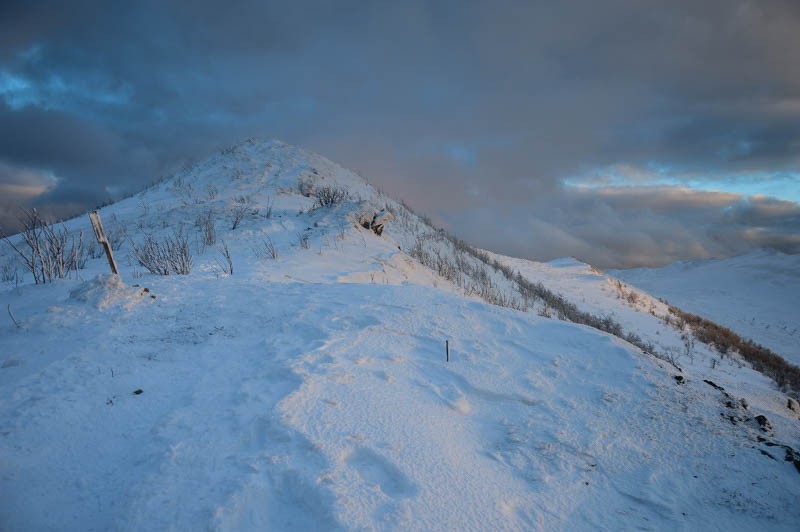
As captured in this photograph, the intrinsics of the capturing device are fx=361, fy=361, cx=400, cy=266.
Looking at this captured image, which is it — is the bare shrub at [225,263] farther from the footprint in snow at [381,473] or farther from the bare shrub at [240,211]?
the footprint in snow at [381,473]

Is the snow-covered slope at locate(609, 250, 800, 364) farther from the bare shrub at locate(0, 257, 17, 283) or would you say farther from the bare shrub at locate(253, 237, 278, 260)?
the bare shrub at locate(0, 257, 17, 283)

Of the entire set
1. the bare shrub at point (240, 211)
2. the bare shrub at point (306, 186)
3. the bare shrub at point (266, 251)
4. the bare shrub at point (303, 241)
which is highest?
the bare shrub at point (306, 186)

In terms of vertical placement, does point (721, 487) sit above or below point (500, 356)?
below

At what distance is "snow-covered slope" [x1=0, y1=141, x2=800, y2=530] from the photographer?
199 centimetres

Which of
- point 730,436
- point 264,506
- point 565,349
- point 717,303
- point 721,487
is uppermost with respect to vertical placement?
point 717,303

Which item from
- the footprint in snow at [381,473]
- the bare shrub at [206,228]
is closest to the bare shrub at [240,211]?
the bare shrub at [206,228]

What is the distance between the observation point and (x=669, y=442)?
8.52ft

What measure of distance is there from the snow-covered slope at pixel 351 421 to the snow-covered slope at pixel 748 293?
679 inches

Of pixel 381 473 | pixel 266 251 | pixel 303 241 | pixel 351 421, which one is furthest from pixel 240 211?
pixel 381 473

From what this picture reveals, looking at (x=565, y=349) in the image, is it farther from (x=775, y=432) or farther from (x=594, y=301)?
(x=594, y=301)

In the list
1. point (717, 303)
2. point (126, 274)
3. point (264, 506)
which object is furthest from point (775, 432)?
point (717, 303)

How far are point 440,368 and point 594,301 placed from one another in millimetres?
15597

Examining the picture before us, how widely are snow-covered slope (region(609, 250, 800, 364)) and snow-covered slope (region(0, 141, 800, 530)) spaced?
17240 millimetres

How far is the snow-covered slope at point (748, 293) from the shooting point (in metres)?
18.6
